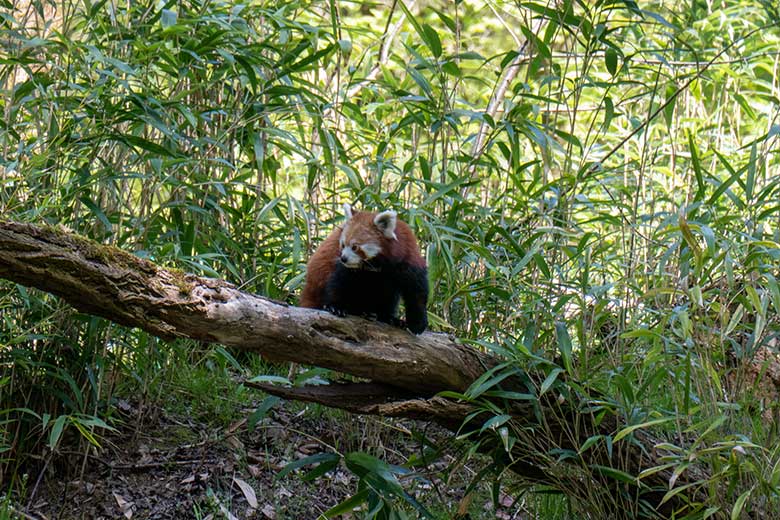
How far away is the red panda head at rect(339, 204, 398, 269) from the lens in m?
3.03

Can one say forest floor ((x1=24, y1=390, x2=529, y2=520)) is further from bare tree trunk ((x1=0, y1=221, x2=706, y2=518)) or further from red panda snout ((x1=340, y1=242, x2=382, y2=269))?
red panda snout ((x1=340, y1=242, x2=382, y2=269))

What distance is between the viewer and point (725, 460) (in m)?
2.65

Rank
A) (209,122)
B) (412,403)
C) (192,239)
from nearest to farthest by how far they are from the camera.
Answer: (412,403) < (192,239) < (209,122)

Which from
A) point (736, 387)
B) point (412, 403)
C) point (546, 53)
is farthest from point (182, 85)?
point (736, 387)

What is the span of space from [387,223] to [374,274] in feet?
0.74

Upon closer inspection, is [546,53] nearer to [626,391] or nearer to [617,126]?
[626,391]

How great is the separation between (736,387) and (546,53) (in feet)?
4.96

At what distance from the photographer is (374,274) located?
3133 millimetres

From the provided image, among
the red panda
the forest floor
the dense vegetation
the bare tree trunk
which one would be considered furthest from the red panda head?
the forest floor

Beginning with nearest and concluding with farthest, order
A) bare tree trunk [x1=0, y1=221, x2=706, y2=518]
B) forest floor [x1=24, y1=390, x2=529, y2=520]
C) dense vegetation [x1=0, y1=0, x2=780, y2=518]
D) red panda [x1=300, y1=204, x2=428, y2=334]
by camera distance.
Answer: bare tree trunk [x1=0, y1=221, x2=706, y2=518] → dense vegetation [x1=0, y1=0, x2=780, y2=518] → red panda [x1=300, y1=204, x2=428, y2=334] → forest floor [x1=24, y1=390, x2=529, y2=520]

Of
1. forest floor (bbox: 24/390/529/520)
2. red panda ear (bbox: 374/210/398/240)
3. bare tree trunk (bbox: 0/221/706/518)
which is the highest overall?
red panda ear (bbox: 374/210/398/240)

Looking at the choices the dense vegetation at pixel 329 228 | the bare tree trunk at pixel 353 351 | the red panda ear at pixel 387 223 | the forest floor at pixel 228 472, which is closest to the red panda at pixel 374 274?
the red panda ear at pixel 387 223

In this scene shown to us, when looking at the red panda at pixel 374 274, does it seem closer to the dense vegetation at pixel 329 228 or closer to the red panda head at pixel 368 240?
the red panda head at pixel 368 240

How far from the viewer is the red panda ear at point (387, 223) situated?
304 cm
